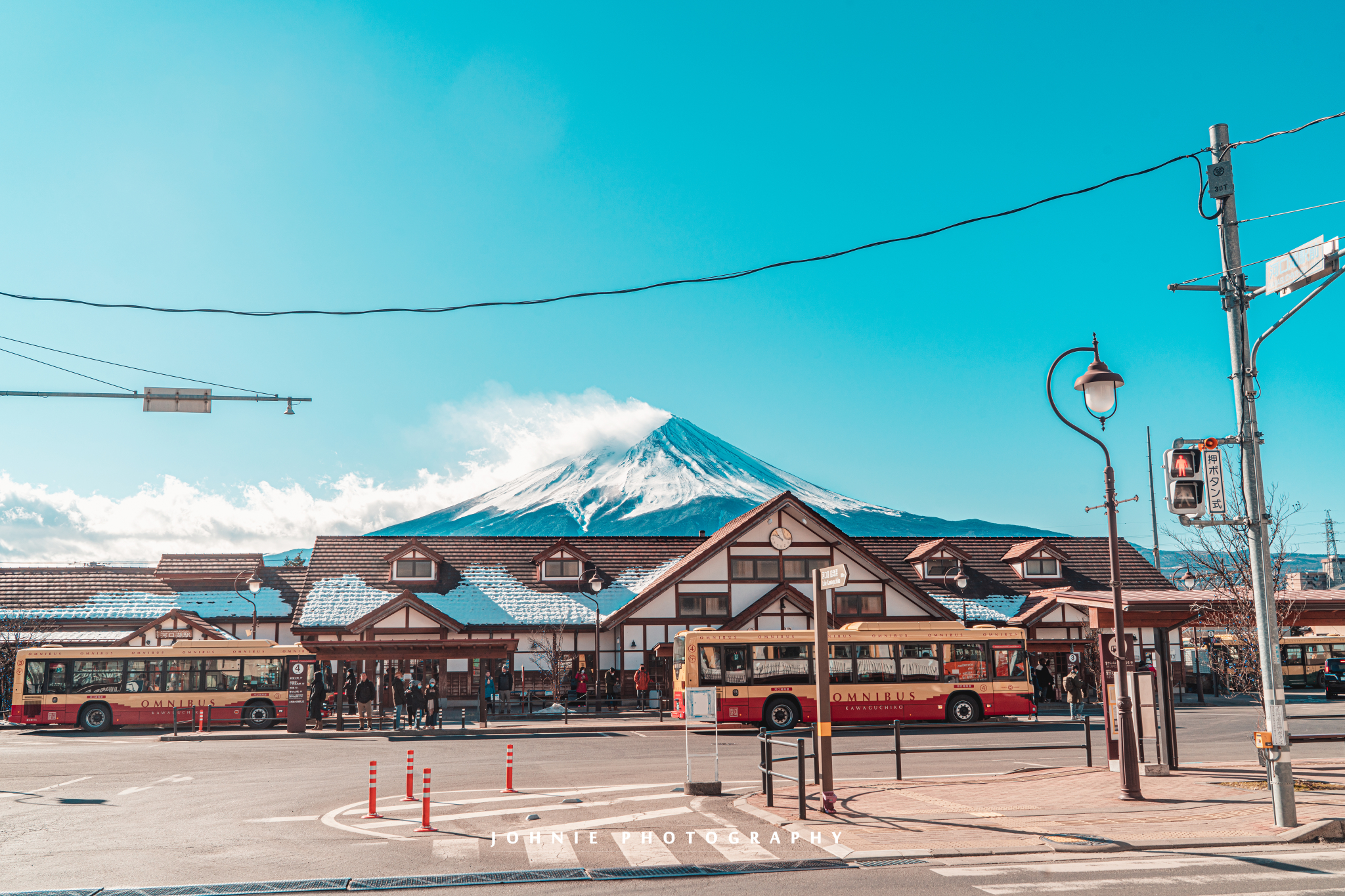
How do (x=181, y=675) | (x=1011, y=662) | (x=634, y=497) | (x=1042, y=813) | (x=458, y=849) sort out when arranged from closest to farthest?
(x=458, y=849) → (x=1042, y=813) → (x=1011, y=662) → (x=181, y=675) → (x=634, y=497)

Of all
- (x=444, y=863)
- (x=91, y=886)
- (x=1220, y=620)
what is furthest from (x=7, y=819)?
(x=1220, y=620)

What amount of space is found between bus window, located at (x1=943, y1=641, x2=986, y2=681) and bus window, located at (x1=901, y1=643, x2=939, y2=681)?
1.15 ft

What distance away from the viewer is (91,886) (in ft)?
29.9

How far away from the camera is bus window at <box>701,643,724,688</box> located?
93.4ft

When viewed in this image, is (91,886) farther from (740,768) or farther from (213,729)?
(213,729)

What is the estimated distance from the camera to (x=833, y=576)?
1308 centimetres

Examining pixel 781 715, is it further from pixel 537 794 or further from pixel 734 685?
pixel 537 794

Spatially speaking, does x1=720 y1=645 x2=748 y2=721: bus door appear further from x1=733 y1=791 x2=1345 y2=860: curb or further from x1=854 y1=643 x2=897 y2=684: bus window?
x1=733 y1=791 x2=1345 y2=860: curb

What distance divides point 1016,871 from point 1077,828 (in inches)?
95.6

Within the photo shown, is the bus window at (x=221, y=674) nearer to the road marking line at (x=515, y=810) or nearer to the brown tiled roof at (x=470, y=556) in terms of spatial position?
the brown tiled roof at (x=470, y=556)

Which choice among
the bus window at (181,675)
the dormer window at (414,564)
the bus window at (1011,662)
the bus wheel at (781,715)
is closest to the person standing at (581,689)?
the dormer window at (414,564)

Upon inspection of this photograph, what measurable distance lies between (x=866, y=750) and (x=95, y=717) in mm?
23905

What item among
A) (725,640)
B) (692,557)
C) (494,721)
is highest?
(692,557)

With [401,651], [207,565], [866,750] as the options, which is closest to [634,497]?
[207,565]
